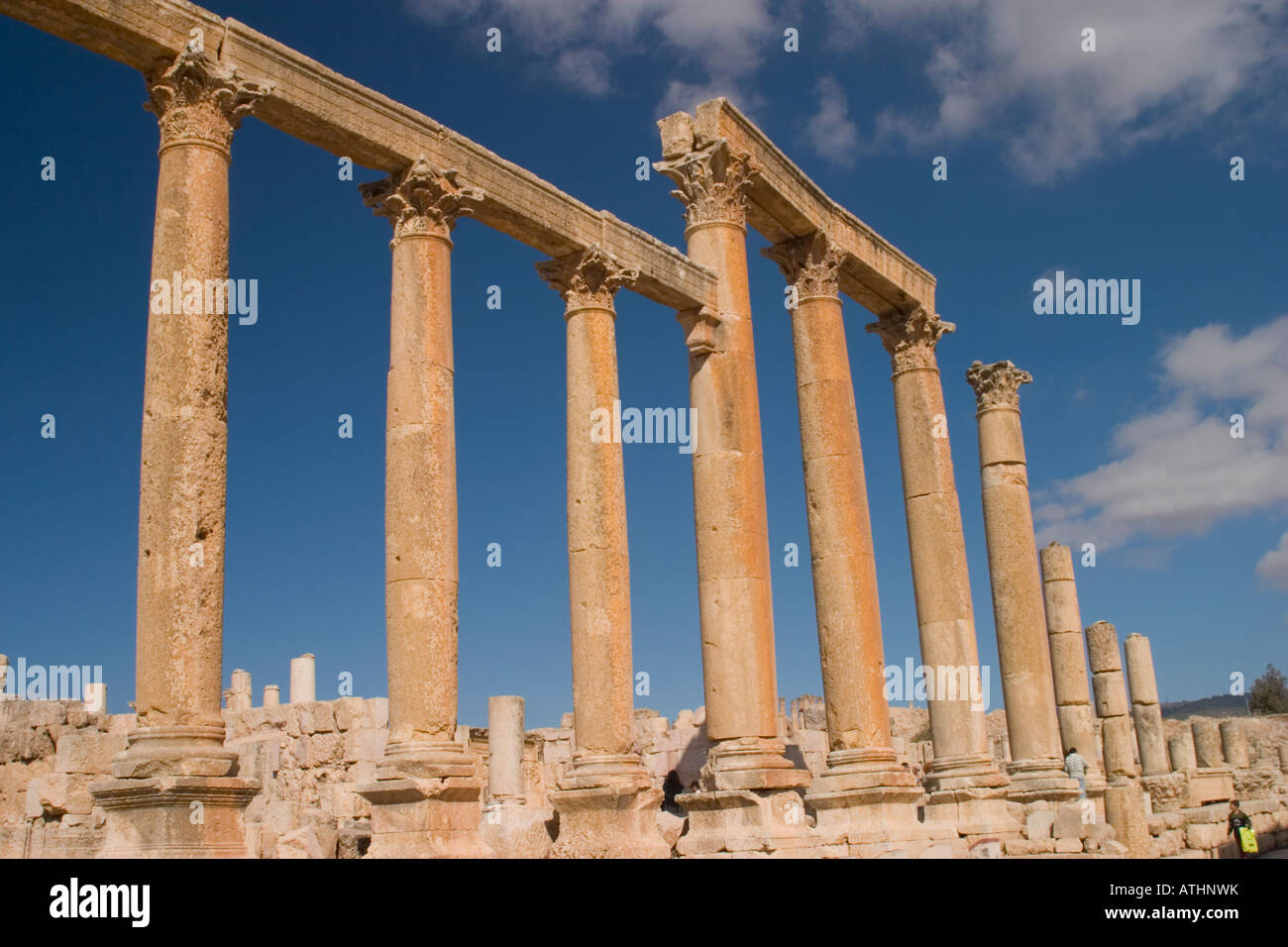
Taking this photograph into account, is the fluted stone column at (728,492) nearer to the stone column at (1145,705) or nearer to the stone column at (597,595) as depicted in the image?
the stone column at (597,595)

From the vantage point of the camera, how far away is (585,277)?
1903cm

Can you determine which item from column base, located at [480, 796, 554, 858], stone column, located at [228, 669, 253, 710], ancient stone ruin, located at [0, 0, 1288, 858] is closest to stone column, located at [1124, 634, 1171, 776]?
ancient stone ruin, located at [0, 0, 1288, 858]

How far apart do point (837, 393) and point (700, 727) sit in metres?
13.4

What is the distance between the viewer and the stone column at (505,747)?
86.0 feet

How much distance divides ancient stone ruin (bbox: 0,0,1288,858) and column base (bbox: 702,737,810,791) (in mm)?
50

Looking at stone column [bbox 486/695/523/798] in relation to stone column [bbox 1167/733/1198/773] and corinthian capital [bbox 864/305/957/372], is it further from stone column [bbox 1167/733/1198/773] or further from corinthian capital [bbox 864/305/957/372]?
stone column [bbox 1167/733/1198/773]

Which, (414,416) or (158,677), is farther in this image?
(414,416)

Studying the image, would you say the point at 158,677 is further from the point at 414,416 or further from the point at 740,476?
the point at 740,476

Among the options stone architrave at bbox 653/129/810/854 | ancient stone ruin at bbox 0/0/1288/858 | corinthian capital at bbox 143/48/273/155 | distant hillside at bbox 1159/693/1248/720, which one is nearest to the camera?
ancient stone ruin at bbox 0/0/1288/858

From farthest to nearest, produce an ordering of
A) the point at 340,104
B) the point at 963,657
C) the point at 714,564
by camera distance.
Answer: the point at 963,657 → the point at 714,564 → the point at 340,104

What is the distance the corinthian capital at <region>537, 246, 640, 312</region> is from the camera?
62.3 feet

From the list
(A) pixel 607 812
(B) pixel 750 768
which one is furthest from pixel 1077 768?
(A) pixel 607 812
